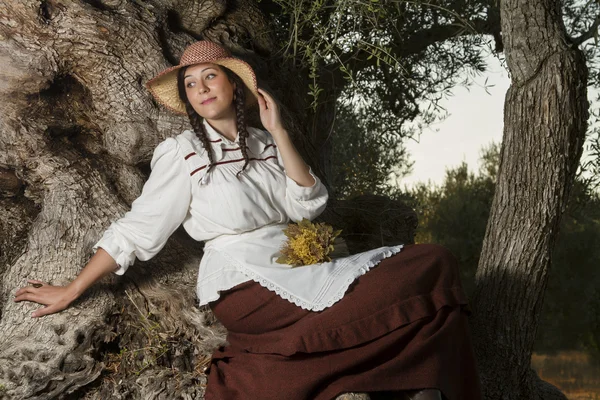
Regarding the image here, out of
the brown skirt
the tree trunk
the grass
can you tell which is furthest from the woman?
the grass

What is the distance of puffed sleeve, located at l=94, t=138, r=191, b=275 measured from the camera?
4043 millimetres

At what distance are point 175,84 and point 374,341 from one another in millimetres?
1857

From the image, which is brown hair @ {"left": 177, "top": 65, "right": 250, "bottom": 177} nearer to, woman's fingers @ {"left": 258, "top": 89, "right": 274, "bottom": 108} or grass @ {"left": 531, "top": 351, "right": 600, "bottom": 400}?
woman's fingers @ {"left": 258, "top": 89, "right": 274, "bottom": 108}

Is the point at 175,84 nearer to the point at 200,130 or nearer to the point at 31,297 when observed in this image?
the point at 200,130

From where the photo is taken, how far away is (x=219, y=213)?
4008 millimetres

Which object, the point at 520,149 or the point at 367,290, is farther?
the point at 520,149

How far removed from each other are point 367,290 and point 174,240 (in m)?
1.61

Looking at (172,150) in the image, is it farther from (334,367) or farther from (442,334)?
(442,334)

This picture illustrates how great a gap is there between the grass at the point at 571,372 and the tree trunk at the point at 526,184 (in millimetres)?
3571

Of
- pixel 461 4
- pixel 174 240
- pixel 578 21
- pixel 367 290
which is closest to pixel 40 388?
pixel 174 240

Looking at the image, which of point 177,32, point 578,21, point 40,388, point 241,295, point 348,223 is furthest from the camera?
point 578,21

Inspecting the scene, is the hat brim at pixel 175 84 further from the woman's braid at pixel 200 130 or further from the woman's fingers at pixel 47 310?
the woman's fingers at pixel 47 310

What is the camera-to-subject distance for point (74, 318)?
4555mm

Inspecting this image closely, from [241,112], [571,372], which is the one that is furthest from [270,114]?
[571,372]
